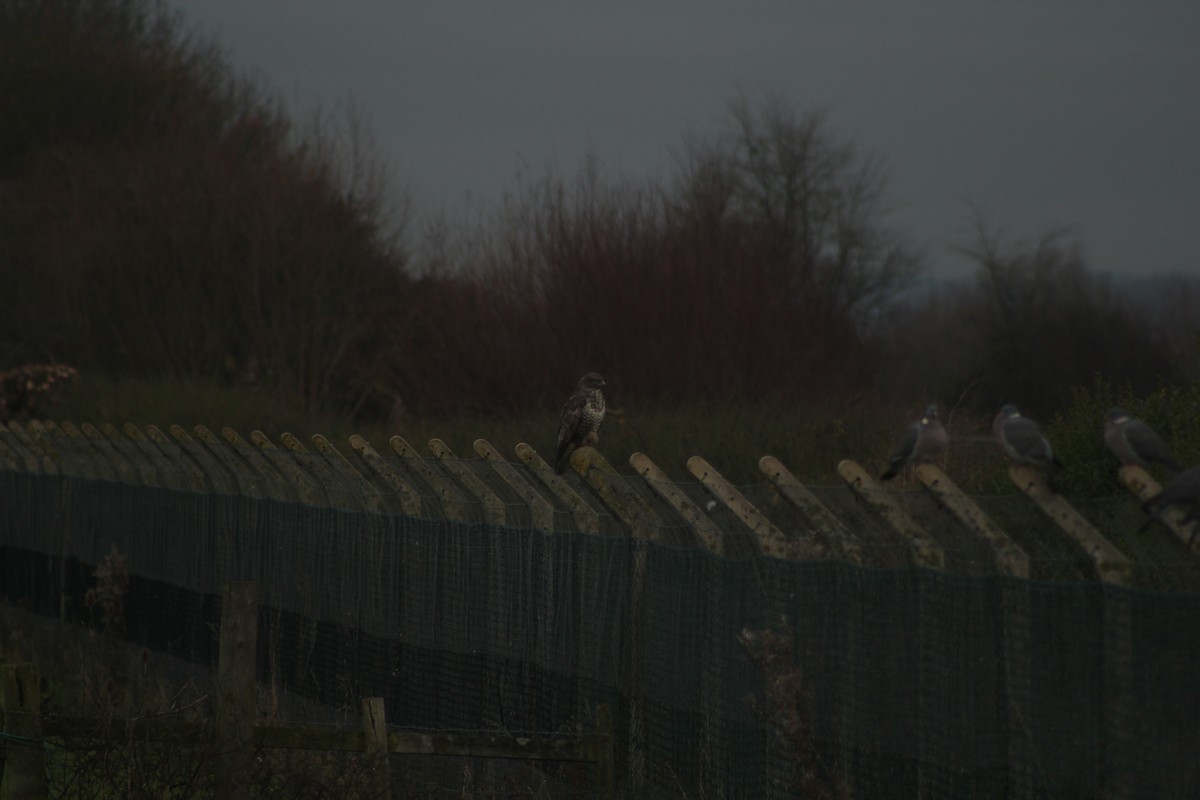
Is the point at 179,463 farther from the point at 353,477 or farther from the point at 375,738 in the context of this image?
the point at 375,738

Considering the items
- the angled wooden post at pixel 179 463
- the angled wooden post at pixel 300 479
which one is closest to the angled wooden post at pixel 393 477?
the angled wooden post at pixel 300 479

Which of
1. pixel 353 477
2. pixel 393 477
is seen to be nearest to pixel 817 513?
pixel 393 477

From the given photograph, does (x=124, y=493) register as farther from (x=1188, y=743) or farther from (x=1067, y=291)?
(x=1067, y=291)

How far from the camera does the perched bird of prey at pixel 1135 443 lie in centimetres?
507

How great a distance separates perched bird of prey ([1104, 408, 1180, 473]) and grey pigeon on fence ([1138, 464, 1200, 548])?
58 centimetres

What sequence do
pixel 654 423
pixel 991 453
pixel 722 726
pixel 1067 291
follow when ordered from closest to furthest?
pixel 722 726 < pixel 991 453 < pixel 654 423 < pixel 1067 291

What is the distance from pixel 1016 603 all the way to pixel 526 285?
2035 centimetres

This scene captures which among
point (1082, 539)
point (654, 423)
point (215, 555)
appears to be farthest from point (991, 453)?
point (1082, 539)

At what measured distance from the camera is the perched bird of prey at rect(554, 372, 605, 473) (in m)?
9.70

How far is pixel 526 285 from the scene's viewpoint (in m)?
25.1

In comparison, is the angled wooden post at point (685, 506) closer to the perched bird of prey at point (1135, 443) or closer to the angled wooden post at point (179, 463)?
the perched bird of prey at point (1135, 443)

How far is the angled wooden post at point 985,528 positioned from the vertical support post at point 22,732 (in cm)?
377

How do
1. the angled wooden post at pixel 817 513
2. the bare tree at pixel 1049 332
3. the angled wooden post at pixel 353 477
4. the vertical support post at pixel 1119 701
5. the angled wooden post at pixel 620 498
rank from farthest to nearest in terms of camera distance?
the bare tree at pixel 1049 332
the angled wooden post at pixel 353 477
the angled wooden post at pixel 620 498
the angled wooden post at pixel 817 513
the vertical support post at pixel 1119 701

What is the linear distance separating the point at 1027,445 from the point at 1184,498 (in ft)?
2.85
